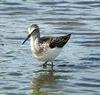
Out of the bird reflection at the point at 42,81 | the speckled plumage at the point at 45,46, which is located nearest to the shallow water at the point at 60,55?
the bird reflection at the point at 42,81

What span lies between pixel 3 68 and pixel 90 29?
4.34m

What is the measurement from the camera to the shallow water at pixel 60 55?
45.6ft

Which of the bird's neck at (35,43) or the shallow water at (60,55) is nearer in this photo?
the shallow water at (60,55)

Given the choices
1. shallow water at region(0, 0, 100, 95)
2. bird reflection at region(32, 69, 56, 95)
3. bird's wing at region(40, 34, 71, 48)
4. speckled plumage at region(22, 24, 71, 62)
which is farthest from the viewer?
bird's wing at region(40, 34, 71, 48)

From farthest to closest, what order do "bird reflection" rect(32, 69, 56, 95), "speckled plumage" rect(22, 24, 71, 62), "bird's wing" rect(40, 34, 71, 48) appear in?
"bird's wing" rect(40, 34, 71, 48) → "speckled plumage" rect(22, 24, 71, 62) → "bird reflection" rect(32, 69, 56, 95)

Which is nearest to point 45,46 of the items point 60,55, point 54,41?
point 54,41

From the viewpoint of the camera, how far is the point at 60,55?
1630cm

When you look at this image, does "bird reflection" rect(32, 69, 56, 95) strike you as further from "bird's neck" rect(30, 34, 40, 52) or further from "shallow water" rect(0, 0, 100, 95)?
"bird's neck" rect(30, 34, 40, 52)

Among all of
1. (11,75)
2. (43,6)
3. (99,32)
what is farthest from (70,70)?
(43,6)

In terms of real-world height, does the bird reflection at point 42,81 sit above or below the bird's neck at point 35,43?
below

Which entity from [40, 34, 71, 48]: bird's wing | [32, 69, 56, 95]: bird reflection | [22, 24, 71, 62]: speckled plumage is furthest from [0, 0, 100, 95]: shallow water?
[40, 34, 71, 48]: bird's wing

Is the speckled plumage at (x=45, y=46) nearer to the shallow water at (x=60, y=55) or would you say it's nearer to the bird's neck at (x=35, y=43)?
the bird's neck at (x=35, y=43)

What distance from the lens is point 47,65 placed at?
15.9 metres

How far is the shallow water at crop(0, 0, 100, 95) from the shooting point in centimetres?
1390
